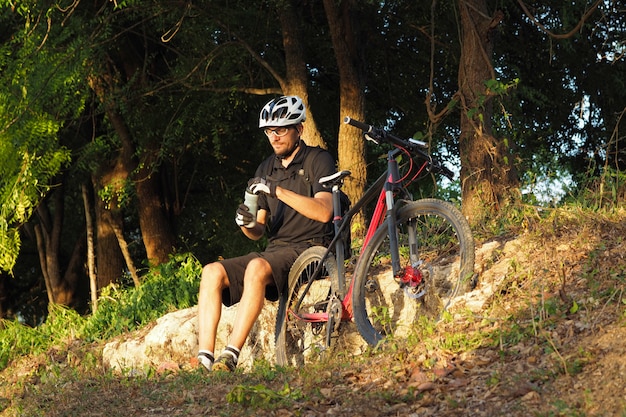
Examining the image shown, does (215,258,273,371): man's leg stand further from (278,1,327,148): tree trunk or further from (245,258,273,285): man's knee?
(278,1,327,148): tree trunk

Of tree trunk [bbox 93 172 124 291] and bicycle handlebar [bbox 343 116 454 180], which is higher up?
bicycle handlebar [bbox 343 116 454 180]

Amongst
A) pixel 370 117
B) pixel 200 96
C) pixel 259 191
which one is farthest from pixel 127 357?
pixel 370 117

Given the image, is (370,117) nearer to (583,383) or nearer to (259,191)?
(259,191)

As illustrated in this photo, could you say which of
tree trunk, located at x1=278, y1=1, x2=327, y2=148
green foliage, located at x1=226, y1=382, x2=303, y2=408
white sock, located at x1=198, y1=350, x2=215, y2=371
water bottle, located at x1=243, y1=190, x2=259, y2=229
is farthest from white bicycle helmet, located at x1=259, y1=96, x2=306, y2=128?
tree trunk, located at x1=278, y1=1, x2=327, y2=148

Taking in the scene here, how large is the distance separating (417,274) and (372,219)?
56cm

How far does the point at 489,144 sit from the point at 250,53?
4753mm

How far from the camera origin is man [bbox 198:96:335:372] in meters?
7.04

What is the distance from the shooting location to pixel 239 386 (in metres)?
5.74

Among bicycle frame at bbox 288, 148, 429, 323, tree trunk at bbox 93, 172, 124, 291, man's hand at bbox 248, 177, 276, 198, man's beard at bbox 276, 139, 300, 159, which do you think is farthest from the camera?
tree trunk at bbox 93, 172, 124, 291

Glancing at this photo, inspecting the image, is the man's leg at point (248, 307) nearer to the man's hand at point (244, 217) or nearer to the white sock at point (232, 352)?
the white sock at point (232, 352)

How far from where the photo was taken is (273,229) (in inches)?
304

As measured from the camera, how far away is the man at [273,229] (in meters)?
7.04

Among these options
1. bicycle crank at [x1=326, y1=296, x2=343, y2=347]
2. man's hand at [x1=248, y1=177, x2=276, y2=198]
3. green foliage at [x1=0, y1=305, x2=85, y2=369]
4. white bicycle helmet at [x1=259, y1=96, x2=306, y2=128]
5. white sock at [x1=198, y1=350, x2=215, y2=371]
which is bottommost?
green foliage at [x1=0, y1=305, x2=85, y2=369]

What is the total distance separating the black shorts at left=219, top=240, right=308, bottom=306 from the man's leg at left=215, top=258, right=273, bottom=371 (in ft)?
0.42
